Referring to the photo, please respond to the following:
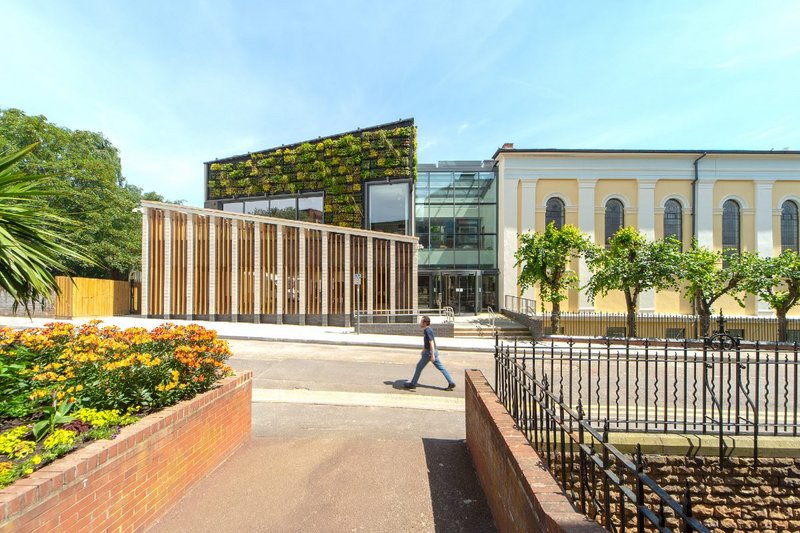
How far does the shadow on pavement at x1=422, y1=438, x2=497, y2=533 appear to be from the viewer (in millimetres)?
3625

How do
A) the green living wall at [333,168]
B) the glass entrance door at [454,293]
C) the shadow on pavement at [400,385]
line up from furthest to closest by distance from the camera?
1. the glass entrance door at [454,293]
2. the green living wall at [333,168]
3. the shadow on pavement at [400,385]

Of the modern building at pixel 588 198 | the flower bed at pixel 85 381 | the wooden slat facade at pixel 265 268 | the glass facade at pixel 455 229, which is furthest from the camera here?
the glass facade at pixel 455 229

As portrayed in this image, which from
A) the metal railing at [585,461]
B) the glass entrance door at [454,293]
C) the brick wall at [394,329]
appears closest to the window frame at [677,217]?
the glass entrance door at [454,293]

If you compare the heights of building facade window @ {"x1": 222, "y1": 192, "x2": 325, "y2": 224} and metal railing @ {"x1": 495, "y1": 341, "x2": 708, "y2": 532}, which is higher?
building facade window @ {"x1": 222, "y1": 192, "x2": 325, "y2": 224}

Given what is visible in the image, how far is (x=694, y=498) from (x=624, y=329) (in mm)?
16716

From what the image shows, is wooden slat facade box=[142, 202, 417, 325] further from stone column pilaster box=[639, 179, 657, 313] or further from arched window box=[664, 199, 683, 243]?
arched window box=[664, 199, 683, 243]

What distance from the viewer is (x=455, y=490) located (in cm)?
421

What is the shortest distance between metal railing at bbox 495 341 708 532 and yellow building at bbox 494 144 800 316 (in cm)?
2013

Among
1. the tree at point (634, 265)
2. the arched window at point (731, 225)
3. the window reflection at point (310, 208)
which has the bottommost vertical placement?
the tree at point (634, 265)

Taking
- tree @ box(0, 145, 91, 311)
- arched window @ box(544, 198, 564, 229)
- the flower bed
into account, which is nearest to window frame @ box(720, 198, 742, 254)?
arched window @ box(544, 198, 564, 229)

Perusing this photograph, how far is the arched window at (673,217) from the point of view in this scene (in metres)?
23.8

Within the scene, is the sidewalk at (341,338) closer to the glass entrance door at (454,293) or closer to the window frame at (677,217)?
the glass entrance door at (454,293)

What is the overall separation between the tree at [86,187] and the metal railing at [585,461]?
1056 inches

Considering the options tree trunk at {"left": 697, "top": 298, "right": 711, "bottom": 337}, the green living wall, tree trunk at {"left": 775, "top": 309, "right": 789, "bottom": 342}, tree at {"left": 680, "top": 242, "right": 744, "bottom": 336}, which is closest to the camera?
tree at {"left": 680, "top": 242, "right": 744, "bottom": 336}
